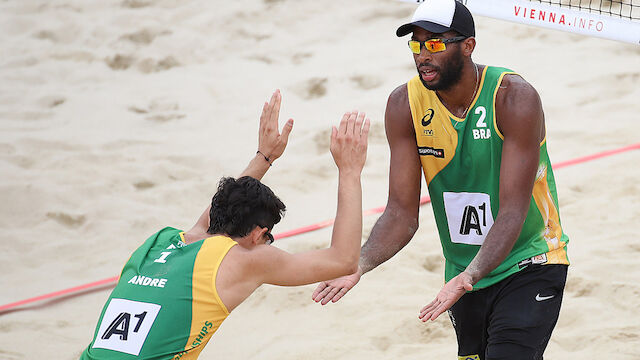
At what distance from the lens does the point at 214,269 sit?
2.68m

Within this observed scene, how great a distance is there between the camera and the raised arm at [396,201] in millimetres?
3168

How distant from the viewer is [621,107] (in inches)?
245

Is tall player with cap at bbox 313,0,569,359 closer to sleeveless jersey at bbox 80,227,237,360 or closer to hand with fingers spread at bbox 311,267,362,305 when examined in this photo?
hand with fingers spread at bbox 311,267,362,305

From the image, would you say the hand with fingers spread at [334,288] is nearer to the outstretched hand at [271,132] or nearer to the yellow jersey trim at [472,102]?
the outstretched hand at [271,132]

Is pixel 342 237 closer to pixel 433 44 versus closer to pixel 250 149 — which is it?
pixel 433 44

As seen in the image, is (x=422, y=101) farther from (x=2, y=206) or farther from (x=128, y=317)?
(x=2, y=206)

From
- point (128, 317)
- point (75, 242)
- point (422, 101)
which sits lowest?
point (75, 242)

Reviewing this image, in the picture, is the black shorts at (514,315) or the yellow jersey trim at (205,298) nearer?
the yellow jersey trim at (205,298)

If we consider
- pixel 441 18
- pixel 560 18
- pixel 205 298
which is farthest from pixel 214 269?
pixel 560 18

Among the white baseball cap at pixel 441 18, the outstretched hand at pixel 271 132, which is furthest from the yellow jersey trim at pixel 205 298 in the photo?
the white baseball cap at pixel 441 18

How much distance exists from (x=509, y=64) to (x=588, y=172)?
5.17 ft

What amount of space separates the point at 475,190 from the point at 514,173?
0.21 m

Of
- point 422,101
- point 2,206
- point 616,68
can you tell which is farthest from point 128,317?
point 616,68

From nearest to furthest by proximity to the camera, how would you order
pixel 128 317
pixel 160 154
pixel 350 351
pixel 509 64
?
pixel 128 317 → pixel 350 351 → pixel 160 154 → pixel 509 64
